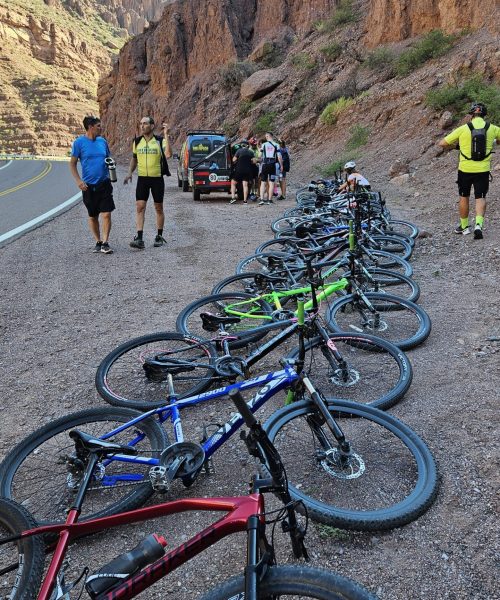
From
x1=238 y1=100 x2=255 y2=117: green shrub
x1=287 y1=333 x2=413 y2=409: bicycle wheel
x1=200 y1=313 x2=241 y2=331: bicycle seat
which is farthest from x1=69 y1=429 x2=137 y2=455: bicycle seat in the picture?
x1=238 y1=100 x2=255 y2=117: green shrub

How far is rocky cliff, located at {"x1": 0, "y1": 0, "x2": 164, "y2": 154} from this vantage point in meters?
80.7

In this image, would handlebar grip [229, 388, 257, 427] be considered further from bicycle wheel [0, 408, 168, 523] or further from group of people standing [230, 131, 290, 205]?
group of people standing [230, 131, 290, 205]

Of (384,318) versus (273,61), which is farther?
(273,61)

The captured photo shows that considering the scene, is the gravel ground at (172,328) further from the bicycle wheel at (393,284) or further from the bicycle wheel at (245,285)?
the bicycle wheel at (245,285)

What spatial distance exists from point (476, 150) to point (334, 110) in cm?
1591

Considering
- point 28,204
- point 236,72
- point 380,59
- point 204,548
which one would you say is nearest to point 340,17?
point 380,59

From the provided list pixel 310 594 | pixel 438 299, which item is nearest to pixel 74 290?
pixel 438 299

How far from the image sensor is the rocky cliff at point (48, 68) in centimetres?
8069

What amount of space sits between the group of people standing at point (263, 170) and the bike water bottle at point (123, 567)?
1243 centimetres

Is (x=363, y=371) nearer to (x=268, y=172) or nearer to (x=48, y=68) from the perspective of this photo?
(x=268, y=172)

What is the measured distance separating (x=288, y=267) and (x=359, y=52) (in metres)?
23.5

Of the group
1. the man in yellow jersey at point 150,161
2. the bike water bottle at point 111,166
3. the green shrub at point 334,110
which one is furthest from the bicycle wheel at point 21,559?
the green shrub at point 334,110

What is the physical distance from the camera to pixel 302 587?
162 centimetres

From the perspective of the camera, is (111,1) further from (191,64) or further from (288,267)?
(288,267)
